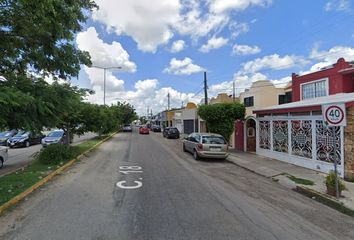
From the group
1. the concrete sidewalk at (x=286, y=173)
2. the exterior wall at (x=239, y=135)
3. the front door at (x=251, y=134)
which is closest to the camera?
the concrete sidewalk at (x=286, y=173)

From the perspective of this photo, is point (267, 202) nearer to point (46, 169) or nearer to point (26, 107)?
point (26, 107)

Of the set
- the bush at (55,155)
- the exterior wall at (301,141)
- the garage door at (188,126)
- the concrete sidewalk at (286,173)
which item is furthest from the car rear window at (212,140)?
the garage door at (188,126)

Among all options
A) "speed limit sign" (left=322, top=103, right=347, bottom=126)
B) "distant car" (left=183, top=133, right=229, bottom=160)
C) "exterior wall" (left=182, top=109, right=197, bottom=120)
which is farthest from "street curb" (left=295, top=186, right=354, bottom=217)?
"exterior wall" (left=182, top=109, right=197, bottom=120)

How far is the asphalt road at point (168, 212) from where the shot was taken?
6.09 m

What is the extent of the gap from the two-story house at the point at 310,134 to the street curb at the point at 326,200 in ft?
4.10

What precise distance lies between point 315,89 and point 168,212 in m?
24.1

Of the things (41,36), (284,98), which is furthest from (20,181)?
(284,98)

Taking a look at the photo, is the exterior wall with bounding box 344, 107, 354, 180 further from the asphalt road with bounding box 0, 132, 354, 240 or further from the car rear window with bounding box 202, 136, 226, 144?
the car rear window with bounding box 202, 136, 226, 144

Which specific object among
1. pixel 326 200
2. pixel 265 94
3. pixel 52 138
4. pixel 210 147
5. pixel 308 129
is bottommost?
pixel 326 200

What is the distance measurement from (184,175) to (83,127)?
13.2 m

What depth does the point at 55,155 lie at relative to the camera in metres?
16.1

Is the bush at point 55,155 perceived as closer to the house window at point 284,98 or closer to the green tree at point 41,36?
the green tree at point 41,36

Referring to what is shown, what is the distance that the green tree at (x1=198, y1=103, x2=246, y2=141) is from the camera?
76.6 feet

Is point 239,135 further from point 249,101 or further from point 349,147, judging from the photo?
point 249,101
